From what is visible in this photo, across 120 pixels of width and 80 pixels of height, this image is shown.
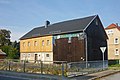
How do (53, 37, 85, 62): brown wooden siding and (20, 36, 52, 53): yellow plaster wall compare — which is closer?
(53, 37, 85, 62): brown wooden siding

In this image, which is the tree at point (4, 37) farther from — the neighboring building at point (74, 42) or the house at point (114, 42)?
the house at point (114, 42)

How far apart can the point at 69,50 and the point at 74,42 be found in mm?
1814

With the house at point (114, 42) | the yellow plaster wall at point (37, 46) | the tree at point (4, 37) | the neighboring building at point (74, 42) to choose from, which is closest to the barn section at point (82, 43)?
the neighboring building at point (74, 42)

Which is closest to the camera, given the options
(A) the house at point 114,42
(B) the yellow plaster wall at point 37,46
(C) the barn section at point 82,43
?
(C) the barn section at point 82,43

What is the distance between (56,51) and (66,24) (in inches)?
242

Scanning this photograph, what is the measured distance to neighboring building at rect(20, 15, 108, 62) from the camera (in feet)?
115

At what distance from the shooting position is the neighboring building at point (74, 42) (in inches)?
1377

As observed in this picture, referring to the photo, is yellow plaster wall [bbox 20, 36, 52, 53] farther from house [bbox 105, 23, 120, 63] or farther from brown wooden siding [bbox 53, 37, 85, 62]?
house [bbox 105, 23, 120, 63]

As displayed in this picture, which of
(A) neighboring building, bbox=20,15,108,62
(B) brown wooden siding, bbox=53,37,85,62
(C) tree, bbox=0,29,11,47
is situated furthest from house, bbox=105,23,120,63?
(C) tree, bbox=0,29,11,47

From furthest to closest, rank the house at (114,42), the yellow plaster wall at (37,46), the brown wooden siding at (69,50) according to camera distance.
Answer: the house at (114,42)
the yellow plaster wall at (37,46)
the brown wooden siding at (69,50)

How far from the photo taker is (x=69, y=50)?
3712cm

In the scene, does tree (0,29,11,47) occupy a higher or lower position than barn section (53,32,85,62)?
higher

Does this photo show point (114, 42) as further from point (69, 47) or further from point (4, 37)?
point (4, 37)

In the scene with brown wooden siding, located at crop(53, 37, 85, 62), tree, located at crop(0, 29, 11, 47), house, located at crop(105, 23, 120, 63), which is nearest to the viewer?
brown wooden siding, located at crop(53, 37, 85, 62)
